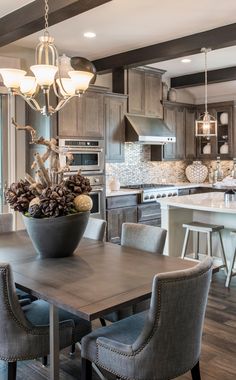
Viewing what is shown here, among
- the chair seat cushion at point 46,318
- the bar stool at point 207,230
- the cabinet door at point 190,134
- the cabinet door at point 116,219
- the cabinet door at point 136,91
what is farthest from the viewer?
the cabinet door at point 190,134

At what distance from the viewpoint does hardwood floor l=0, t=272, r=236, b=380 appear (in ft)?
8.64

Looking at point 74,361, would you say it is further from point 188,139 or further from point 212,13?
point 188,139

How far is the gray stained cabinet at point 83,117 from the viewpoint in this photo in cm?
521

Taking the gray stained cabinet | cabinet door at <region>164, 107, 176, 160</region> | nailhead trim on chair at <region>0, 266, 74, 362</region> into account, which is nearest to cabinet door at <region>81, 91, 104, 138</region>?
the gray stained cabinet

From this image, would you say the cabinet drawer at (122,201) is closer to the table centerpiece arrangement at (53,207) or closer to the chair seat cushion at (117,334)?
the table centerpiece arrangement at (53,207)

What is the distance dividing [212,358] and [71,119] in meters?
3.47

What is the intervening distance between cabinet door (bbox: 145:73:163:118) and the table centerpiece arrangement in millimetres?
4351

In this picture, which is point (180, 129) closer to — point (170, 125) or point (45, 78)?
point (170, 125)

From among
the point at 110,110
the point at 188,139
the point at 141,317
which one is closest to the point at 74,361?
the point at 141,317

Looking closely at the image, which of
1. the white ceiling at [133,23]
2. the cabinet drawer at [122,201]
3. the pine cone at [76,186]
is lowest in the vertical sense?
the cabinet drawer at [122,201]

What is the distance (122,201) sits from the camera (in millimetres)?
5930

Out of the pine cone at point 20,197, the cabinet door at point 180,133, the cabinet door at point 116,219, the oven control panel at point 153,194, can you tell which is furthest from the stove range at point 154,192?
the pine cone at point 20,197

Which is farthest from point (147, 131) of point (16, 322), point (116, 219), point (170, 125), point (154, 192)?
point (16, 322)

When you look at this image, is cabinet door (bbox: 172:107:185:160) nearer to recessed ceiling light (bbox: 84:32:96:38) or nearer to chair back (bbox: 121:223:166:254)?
recessed ceiling light (bbox: 84:32:96:38)
